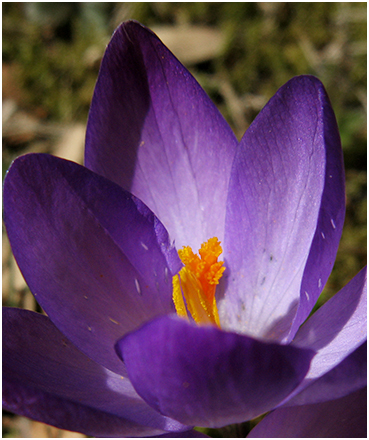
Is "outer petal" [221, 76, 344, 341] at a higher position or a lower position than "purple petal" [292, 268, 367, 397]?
higher

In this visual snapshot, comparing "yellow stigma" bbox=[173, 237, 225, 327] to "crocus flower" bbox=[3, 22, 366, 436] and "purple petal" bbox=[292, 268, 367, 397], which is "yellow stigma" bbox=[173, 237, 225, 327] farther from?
"purple petal" bbox=[292, 268, 367, 397]

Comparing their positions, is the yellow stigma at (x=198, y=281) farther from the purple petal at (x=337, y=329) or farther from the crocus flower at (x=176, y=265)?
the purple petal at (x=337, y=329)

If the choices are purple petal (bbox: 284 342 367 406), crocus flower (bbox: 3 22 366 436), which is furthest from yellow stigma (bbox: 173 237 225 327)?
purple petal (bbox: 284 342 367 406)

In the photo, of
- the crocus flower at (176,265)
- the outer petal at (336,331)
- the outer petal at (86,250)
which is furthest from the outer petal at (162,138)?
the outer petal at (336,331)

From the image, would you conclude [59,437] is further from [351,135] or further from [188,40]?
[188,40]

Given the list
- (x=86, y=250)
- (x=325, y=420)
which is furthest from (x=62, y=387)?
(x=325, y=420)

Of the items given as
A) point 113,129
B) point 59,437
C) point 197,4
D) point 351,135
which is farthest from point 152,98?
Answer: point 197,4
